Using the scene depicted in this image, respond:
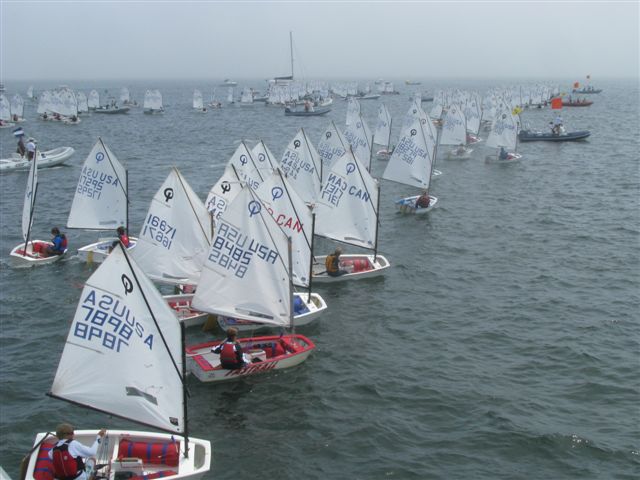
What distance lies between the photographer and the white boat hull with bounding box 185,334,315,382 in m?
20.5

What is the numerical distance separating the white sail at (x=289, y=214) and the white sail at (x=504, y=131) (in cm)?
4467

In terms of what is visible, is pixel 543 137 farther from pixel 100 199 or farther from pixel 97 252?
pixel 97 252

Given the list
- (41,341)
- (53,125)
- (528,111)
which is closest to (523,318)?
(41,341)

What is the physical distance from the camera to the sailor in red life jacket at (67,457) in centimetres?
1373

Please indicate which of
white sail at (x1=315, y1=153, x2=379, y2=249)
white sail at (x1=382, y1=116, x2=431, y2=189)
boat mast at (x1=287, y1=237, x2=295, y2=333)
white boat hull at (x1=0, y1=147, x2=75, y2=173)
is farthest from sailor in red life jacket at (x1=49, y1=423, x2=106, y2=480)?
white boat hull at (x1=0, y1=147, x2=75, y2=173)

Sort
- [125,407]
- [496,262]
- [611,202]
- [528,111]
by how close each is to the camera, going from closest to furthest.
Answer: [125,407], [496,262], [611,202], [528,111]

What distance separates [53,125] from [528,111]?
99.4 m

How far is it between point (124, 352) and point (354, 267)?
58.1ft

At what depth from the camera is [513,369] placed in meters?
22.4

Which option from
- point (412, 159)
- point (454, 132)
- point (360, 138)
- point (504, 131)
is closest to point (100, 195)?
point (412, 159)

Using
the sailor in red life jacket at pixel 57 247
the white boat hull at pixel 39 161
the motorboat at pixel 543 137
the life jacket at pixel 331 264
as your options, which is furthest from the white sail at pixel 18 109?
the life jacket at pixel 331 264

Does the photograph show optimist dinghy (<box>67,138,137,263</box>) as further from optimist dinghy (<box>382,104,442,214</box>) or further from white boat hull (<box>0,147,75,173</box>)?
white boat hull (<box>0,147,75,173</box>)

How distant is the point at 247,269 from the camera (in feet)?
71.8

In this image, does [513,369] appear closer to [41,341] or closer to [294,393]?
[294,393]
